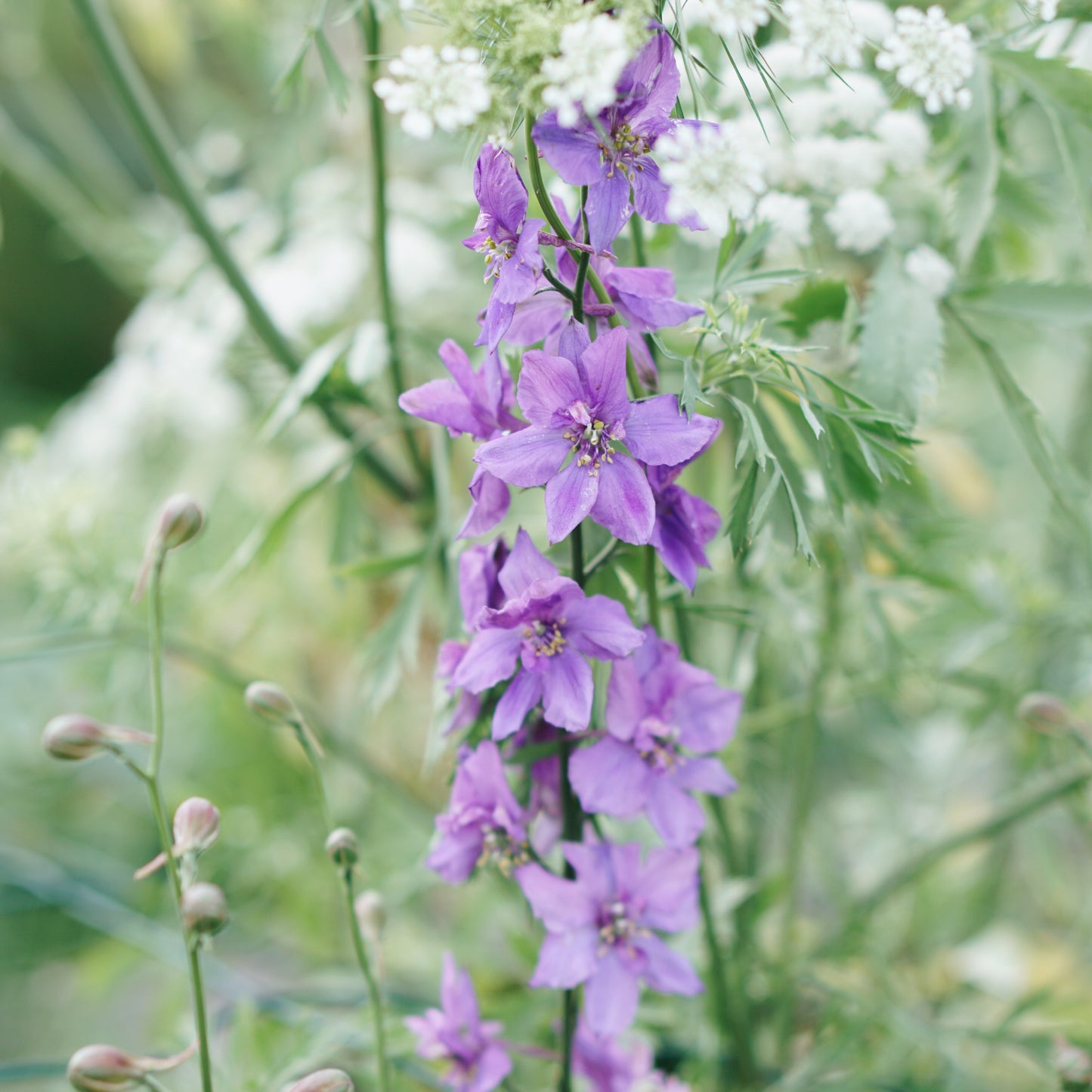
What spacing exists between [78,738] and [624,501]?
183mm

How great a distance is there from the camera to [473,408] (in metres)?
0.28

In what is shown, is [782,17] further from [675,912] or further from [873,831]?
[873,831]

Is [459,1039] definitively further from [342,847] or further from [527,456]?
[527,456]

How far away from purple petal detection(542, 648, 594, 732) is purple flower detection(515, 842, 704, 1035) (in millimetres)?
61

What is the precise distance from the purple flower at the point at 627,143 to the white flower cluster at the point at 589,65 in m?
0.03

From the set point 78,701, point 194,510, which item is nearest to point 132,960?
point 78,701

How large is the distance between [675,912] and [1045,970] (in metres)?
0.57

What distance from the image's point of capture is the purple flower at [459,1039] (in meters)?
0.33

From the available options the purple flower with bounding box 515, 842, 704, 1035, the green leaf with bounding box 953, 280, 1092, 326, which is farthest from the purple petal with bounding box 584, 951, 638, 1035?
the green leaf with bounding box 953, 280, 1092, 326

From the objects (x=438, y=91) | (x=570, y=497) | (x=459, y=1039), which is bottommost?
(x=459, y=1039)

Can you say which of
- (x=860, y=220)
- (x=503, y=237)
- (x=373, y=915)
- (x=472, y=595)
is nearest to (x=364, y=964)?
(x=373, y=915)

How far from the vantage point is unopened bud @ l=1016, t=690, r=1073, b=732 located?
36 cm

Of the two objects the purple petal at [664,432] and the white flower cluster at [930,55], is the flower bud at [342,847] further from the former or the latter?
the white flower cluster at [930,55]

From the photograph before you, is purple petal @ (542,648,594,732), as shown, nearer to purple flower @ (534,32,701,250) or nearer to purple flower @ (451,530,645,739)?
purple flower @ (451,530,645,739)
